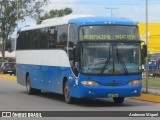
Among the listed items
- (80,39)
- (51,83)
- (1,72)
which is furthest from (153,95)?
(1,72)

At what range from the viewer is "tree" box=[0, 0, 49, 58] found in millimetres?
80625

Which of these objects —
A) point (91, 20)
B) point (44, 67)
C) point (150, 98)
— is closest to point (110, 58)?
point (91, 20)

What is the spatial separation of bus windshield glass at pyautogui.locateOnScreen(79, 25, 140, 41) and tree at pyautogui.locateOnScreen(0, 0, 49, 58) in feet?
203

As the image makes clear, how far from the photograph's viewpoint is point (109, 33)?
763 inches

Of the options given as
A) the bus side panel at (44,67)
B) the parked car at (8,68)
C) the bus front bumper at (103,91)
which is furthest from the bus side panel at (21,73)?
the parked car at (8,68)

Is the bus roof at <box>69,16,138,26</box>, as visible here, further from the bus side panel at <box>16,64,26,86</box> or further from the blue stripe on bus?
the bus side panel at <box>16,64,26,86</box>

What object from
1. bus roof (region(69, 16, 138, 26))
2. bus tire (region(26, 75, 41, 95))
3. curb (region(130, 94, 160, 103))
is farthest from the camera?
bus tire (region(26, 75, 41, 95))

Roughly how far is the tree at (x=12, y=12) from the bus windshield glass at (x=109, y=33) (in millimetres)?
61777

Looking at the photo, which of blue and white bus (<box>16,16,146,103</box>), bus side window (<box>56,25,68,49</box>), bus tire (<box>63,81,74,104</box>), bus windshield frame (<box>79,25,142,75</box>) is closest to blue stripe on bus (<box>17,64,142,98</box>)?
blue and white bus (<box>16,16,146,103</box>)

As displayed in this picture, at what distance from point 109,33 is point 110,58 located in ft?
3.31

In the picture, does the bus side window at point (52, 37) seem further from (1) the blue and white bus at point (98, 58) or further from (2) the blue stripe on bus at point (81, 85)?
(2) the blue stripe on bus at point (81, 85)

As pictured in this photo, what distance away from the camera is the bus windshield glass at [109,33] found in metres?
19.2

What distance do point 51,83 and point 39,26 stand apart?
3399 mm

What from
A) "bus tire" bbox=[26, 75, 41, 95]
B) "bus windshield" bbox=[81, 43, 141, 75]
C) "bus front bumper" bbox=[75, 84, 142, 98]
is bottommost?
"bus tire" bbox=[26, 75, 41, 95]
